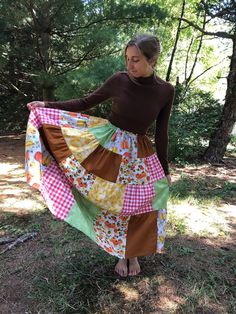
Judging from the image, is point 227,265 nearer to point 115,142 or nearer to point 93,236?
point 93,236

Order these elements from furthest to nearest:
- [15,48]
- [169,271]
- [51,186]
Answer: [15,48] < [169,271] < [51,186]

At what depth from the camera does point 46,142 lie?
2049 millimetres

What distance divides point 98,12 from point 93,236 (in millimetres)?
5015

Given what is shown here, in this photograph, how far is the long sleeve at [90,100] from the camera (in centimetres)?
209

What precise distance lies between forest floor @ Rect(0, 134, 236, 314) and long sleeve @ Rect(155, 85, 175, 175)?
0.85m

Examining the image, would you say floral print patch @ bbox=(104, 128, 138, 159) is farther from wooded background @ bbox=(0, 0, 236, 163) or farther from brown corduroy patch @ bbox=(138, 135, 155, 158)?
wooded background @ bbox=(0, 0, 236, 163)

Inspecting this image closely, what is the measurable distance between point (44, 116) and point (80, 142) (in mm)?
282

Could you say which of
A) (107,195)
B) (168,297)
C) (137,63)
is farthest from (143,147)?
(168,297)

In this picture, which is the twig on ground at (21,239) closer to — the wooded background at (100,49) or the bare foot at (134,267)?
the bare foot at (134,267)

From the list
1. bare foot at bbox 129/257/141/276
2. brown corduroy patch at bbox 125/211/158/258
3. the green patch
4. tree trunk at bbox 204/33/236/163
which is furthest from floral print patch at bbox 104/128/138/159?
tree trunk at bbox 204/33/236/163

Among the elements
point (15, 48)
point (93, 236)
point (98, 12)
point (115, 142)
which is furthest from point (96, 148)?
point (15, 48)

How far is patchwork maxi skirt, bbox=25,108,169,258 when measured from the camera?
1.98 meters

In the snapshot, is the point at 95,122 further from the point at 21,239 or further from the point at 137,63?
the point at 21,239

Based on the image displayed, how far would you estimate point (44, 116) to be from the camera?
2016 mm
